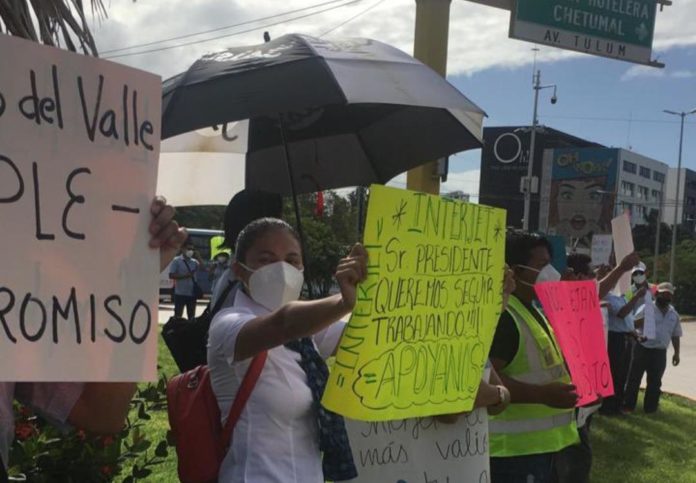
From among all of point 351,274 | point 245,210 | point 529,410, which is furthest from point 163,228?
point 529,410

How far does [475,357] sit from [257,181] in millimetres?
2004

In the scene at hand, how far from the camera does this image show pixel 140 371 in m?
1.67

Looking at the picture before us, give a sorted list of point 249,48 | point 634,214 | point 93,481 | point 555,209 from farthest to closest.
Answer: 1. point 634,214
2. point 555,209
3. point 249,48
4. point 93,481

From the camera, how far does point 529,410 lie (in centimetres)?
321

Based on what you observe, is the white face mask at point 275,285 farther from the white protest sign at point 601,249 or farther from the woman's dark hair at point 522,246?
the white protest sign at point 601,249

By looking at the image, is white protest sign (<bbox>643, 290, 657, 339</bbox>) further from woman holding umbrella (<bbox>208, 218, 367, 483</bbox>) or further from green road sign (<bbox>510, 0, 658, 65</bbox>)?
woman holding umbrella (<bbox>208, 218, 367, 483</bbox>)

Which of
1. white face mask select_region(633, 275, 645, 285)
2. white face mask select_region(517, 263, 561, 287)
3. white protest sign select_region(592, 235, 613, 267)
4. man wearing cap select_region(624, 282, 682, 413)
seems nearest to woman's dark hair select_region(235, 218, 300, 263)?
white face mask select_region(517, 263, 561, 287)

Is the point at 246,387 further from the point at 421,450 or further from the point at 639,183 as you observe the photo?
the point at 639,183

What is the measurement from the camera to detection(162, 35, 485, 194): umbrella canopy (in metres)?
2.87

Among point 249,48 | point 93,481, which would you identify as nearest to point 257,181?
point 249,48

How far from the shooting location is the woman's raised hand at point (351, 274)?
2033 mm

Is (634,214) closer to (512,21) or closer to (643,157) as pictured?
(643,157)

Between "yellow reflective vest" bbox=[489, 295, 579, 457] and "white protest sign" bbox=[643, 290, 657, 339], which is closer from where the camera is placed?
"yellow reflective vest" bbox=[489, 295, 579, 457]

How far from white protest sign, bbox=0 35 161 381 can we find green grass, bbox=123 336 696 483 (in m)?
3.74
